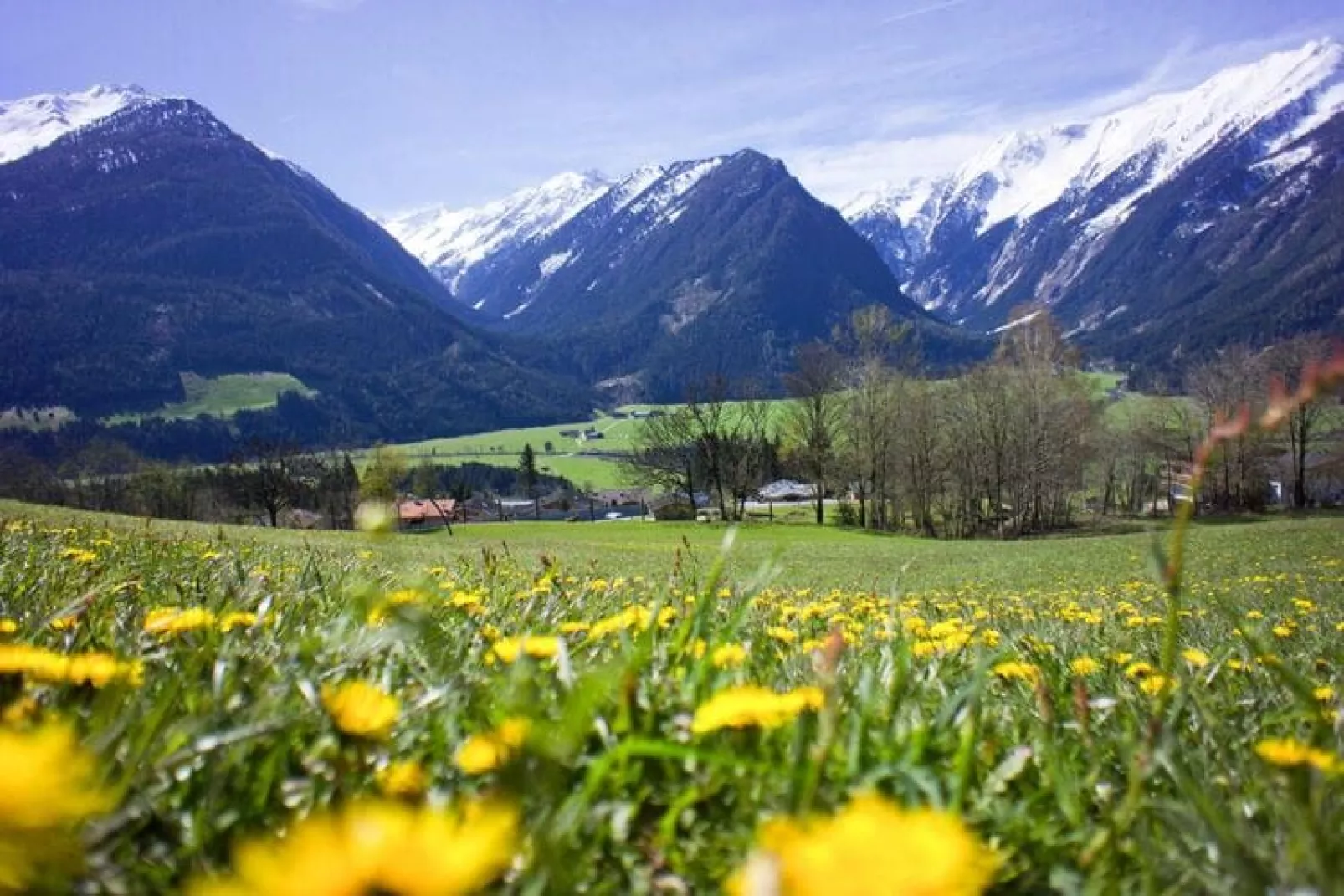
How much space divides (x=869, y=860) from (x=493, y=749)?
2.01 feet

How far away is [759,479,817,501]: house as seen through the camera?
126 metres

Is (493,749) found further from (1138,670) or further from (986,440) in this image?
(986,440)

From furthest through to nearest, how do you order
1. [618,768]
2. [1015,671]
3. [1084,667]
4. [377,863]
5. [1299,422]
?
1. [1299,422]
2. [1084,667]
3. [1015,671]
4. [618,768]
5. [377,863]

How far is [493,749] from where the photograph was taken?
3.39 feet

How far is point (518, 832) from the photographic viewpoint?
2.89 ft

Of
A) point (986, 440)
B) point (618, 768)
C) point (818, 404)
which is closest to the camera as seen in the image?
point (618, 768)

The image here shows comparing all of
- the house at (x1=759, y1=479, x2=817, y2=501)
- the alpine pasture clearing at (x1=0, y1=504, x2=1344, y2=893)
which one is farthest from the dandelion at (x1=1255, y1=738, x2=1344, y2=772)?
the house at (x1=759, y1=479, x2=817, y2=501)

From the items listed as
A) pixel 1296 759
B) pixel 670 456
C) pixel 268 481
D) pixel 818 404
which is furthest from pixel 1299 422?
→ pixel 268 481

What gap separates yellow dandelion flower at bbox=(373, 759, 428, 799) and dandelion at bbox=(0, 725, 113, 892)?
362mm

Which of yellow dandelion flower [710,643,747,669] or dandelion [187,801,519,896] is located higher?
dandelion [187,801,519,896]

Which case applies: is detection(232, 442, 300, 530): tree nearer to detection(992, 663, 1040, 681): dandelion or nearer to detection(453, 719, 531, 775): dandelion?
detection(992, 663, 1040, 681): dandelion

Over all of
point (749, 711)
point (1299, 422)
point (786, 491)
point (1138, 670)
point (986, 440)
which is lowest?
point (786, 491)

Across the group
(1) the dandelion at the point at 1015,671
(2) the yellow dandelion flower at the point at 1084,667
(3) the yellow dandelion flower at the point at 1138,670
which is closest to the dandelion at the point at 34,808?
(1) the dandelion at the point at 1015,671

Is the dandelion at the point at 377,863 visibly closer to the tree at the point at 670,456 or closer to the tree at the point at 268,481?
the tree at the point at 670,456
